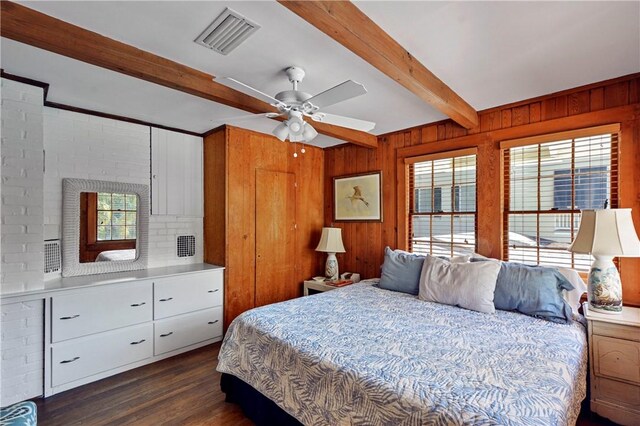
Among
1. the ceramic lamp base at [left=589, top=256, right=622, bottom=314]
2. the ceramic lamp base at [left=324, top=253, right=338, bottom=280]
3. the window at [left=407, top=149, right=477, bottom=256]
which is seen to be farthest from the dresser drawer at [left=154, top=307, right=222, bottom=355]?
the ceramic lamp base at [left=589, top=256, right=622, bottom=314]

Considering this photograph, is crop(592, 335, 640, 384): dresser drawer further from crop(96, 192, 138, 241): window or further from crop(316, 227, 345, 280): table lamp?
crop(96, 192, 138, 241): window

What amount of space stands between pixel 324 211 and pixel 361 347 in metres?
3.03

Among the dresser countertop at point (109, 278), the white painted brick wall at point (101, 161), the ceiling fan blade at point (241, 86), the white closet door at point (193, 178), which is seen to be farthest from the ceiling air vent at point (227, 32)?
the dresser countertop at point (109, 278)

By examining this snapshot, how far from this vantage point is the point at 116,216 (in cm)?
319

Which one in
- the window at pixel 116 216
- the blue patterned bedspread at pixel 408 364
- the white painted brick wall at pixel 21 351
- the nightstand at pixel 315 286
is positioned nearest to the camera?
the blue patterned bedspread at pixel 408 364

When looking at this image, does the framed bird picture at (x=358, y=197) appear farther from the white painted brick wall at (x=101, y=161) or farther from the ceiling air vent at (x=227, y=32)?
the ceiling air vent at (x=227, y=32)

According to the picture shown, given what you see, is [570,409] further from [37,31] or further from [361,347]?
[37,31]

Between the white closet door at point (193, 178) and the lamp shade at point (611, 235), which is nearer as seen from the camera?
the lamp shade at point (611, 235)

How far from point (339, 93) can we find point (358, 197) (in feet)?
7.85

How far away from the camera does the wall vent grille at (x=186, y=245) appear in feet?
12.0

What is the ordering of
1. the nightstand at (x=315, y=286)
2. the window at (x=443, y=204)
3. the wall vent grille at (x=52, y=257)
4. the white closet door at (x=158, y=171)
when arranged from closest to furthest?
the wall vent grille at (x=52, y=257), the window at (x=443, y=204), the white closet door at (x=158, y=171), the nightstand at (x=315, y=286)

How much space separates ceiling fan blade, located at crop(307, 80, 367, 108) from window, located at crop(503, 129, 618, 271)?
1.91 m

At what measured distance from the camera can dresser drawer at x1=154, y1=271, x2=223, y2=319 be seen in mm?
3000

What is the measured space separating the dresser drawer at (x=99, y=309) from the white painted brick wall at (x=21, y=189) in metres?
0.27
